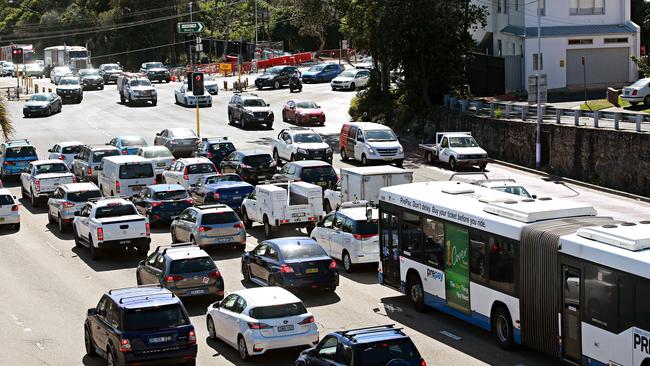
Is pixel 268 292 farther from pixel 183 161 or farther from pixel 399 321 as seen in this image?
pixel 183 161

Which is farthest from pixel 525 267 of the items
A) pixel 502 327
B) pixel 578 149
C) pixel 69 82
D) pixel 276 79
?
pixel 69 82

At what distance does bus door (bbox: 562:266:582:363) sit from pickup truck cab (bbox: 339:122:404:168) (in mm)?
28356

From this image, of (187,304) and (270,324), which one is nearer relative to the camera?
(270,324)

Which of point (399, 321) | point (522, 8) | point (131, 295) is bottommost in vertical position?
point (399, 321)

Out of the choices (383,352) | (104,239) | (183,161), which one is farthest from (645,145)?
(383,352)

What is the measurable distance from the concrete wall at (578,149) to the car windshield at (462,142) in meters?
2.72

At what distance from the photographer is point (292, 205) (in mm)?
34281

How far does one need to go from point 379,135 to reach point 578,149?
8.98 m

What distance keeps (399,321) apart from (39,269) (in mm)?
12751

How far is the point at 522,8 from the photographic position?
66.2 meters

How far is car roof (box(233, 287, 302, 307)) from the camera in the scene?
69.7 feet

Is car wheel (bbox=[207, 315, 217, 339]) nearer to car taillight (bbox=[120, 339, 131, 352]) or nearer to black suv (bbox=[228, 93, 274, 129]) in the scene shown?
→ car taillight (bbox=[120, 339, 131, 352])

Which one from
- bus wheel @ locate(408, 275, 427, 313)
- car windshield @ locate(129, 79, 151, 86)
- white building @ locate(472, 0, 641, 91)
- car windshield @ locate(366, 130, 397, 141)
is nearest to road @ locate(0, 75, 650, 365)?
bus wheel @ locate(408, 275, 427, 313)

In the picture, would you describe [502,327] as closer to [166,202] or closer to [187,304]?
[187,304]
